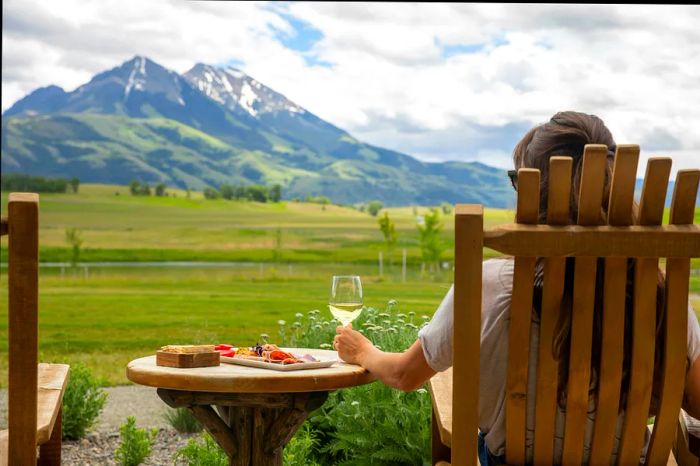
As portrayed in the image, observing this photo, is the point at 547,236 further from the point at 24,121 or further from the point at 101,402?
the point at 24,121

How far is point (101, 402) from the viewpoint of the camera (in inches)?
204

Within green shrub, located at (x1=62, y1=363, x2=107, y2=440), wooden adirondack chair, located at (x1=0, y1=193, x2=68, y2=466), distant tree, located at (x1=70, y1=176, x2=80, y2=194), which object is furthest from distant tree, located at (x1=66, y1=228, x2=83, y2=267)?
wooden adirondack chair, located at (x1=0, y1=193, x2=68, y2=466)

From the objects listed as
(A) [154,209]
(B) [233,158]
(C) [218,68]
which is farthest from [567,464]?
(C) [218,68]

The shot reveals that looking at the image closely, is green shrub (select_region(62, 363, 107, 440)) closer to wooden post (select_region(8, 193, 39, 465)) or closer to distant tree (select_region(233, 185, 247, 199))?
wooden post (select_region(8, 193, 39, 465))

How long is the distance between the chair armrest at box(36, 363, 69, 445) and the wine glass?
0.75 m

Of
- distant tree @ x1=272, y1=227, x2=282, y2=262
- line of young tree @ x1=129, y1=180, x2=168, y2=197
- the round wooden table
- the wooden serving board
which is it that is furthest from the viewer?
line of young tree @ x1=129, y1=180, x2=168, y2=197

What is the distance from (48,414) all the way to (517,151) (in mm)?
1224

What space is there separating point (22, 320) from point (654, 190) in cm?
127

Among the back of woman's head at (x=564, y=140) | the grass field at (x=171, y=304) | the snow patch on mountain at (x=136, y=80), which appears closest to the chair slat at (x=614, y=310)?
the back of woman's head at (x=564, y=140)

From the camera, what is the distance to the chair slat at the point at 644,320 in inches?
67.2

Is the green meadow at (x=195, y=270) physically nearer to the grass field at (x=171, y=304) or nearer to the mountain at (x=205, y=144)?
the grass field at (x=171, y=304)

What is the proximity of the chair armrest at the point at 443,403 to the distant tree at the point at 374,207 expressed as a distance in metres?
23.4

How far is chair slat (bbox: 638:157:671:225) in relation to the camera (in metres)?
1.70

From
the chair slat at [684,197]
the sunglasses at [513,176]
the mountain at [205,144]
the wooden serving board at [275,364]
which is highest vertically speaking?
the mountain at [205,144]
